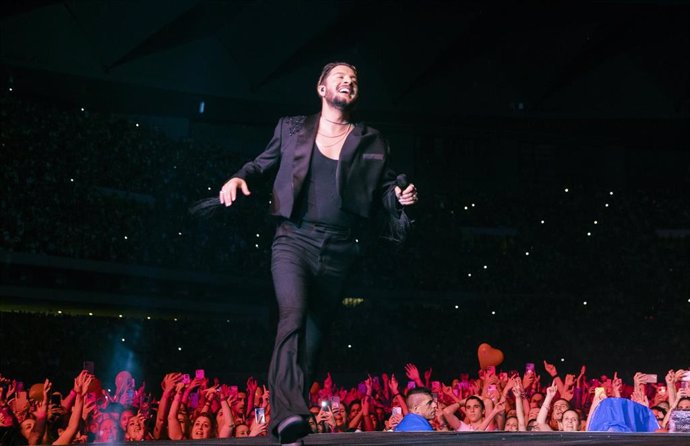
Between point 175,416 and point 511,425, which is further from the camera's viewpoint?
point 511,425

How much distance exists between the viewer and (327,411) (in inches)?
329

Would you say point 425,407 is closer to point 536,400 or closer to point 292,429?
point 536,400

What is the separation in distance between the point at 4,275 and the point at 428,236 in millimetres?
10401

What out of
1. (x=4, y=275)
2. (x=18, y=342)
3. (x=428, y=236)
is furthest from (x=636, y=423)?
(x=428, y=236)

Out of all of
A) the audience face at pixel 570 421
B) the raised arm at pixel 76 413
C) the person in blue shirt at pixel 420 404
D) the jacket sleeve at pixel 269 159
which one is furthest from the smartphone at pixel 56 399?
the jacket sleeve at pixel 269 159

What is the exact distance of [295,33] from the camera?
67.4 feet

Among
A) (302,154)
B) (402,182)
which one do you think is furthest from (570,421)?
(302,154)

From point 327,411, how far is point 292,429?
422 cm

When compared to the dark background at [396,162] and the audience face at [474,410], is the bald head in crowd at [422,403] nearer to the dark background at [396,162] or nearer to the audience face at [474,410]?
the audience face at [474,410]

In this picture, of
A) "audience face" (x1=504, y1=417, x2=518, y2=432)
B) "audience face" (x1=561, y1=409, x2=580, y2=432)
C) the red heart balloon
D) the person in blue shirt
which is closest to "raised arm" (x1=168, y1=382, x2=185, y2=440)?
the person in blue shirt

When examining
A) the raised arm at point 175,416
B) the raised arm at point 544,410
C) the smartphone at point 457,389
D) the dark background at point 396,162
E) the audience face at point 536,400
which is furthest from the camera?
the dark background at point 396,162

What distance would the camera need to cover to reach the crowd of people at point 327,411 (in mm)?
6658

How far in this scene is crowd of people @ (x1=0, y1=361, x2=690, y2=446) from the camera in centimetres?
666

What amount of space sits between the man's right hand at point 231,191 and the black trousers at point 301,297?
0.25 meters
